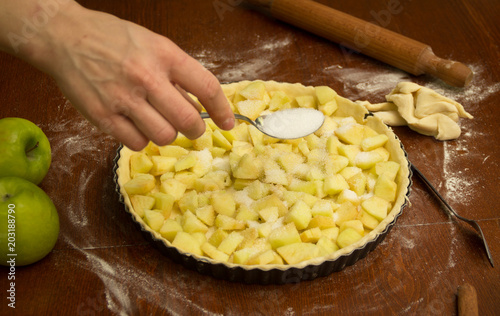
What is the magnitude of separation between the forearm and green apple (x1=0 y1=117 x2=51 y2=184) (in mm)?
427

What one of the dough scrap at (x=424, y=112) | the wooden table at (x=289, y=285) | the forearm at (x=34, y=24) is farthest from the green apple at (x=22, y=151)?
the dough scrap at (x=424, y=112)

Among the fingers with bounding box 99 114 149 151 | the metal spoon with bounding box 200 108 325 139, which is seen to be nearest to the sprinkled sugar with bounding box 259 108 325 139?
the metal spoon with bounding box 200 108 325 139

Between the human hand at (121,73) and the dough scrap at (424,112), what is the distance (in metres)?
1.15

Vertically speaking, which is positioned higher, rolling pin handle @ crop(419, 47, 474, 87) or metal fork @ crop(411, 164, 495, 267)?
rolling pin handle @ crop(419, 47, 474, 87)

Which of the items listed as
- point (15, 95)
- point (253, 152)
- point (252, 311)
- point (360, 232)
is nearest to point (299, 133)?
point (253, 152)

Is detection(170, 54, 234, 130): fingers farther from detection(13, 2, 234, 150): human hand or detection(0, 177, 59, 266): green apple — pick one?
detection(0, 177, 59, 266): green apple

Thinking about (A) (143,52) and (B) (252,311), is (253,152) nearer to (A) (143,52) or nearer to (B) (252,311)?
(B) (252,311)

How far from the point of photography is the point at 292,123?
202cm

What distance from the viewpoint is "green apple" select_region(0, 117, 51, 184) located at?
1.71m

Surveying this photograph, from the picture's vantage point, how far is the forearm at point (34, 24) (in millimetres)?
1311

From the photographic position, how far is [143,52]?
1.26m

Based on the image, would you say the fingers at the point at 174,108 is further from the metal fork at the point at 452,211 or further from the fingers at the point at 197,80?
the metal fork at the point at 452,211

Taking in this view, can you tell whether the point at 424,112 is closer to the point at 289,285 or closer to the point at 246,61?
the point at 246,61

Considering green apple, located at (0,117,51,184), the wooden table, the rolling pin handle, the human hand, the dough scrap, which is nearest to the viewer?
the human hand
